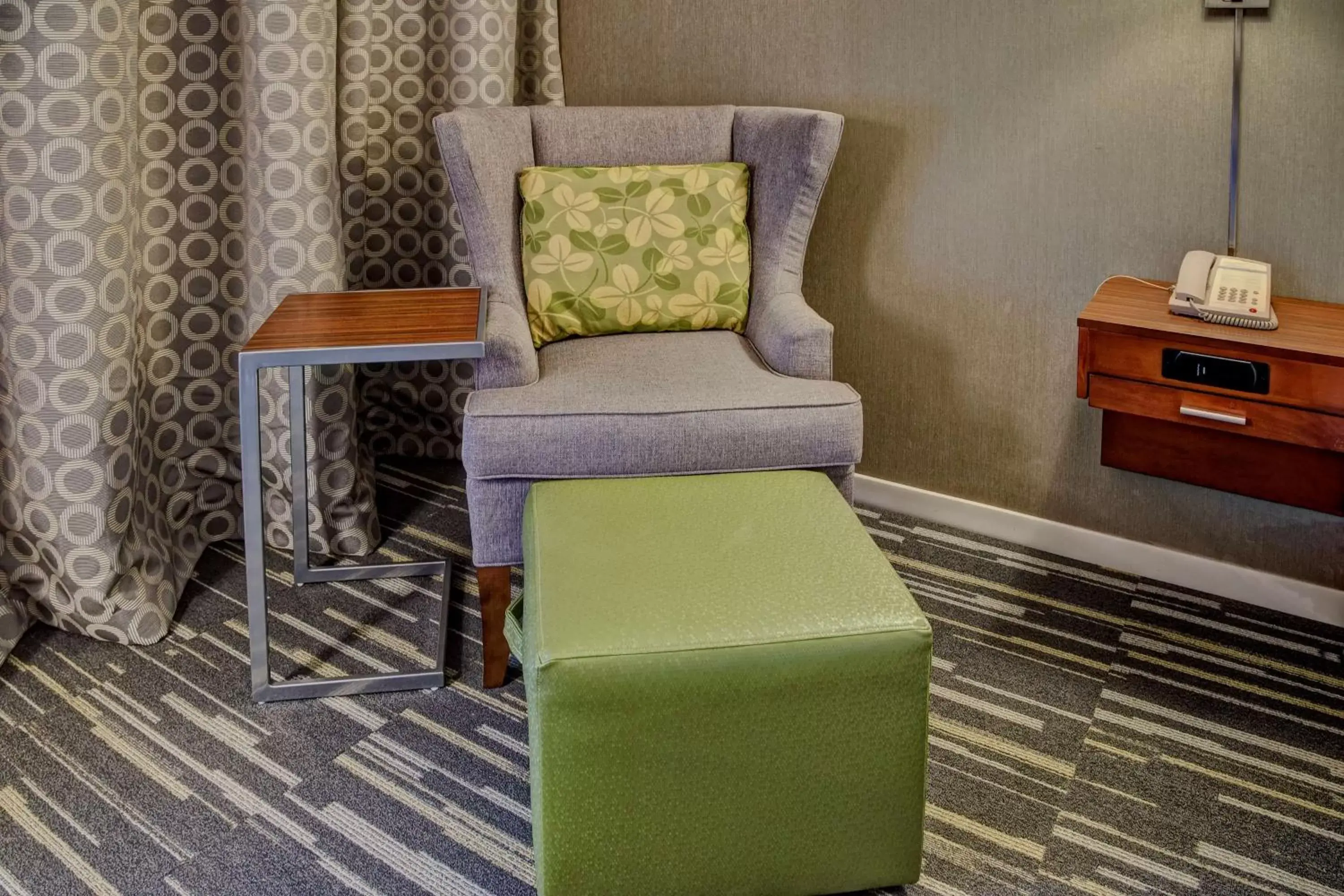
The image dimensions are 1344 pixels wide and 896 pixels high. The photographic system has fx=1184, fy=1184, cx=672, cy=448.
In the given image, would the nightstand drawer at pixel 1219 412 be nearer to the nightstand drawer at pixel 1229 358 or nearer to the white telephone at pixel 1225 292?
the nightstand drawer at pixel 1229 358

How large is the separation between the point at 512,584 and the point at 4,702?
37.5 inches

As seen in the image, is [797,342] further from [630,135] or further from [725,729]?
[725,729]

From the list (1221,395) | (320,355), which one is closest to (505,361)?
(320,355)

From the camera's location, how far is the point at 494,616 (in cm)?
208

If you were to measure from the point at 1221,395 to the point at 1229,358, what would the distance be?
2.7 inches

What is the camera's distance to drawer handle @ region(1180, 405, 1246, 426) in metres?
2.04

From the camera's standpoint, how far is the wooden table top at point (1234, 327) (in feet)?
6.43

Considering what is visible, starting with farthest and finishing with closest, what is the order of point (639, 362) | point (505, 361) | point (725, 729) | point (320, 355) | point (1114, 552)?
point (1114, 552) < point (639, 362) < point (505, 361) < point (320, 355) < point (725, 729)

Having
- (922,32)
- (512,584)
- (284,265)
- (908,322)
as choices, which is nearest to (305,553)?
(512,584)

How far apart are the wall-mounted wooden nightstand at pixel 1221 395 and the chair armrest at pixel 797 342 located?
469 mm

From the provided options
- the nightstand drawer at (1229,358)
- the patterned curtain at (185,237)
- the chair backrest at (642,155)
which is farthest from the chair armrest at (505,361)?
the nightstand drawer at (1229,358)

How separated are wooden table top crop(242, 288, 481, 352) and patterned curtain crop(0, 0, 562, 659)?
299 millimetres

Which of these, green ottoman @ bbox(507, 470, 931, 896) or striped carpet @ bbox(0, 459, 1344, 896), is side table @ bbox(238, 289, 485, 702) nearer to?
striped carpet @ bbox(0, 459, 1344, 896)

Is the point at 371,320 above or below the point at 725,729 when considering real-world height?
above
